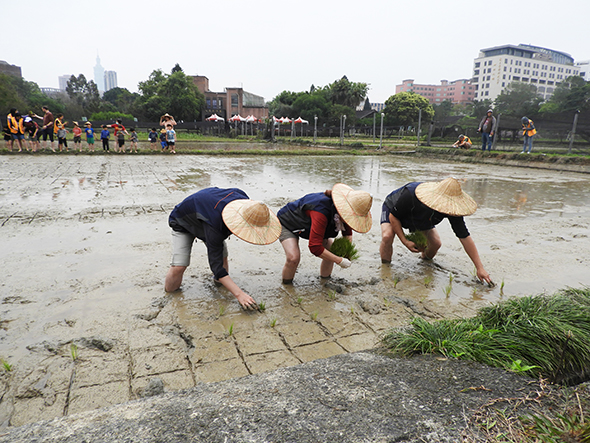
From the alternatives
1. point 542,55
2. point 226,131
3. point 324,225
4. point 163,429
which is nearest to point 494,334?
point 324,225

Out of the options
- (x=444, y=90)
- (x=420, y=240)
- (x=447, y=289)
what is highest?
(x=444, y=90)

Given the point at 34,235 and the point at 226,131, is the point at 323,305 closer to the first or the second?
the point at 34,235

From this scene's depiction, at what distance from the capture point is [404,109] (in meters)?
54.1

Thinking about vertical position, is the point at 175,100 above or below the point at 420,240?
above

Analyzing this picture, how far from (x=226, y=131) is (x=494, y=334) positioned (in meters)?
38.0

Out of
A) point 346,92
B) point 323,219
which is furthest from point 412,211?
point 346,92

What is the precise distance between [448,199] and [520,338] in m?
1.68

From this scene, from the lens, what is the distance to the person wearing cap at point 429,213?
13.0 feet

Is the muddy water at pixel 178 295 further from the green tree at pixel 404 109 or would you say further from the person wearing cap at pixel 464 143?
the green tree at pixel 404 109

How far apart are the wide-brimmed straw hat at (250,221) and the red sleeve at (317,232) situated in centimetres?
38

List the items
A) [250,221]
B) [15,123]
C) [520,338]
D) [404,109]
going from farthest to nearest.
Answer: [404,109] → [15,123] → [250,221] → [520,338]

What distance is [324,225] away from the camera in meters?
3.55

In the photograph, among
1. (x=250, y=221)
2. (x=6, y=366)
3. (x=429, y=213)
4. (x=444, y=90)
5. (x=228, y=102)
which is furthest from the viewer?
(x=444, y=90)

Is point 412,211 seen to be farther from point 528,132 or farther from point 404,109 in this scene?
point 404,109
